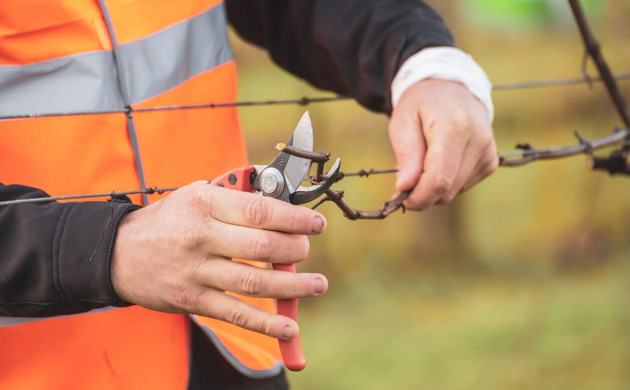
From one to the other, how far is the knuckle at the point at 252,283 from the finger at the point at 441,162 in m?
0.43

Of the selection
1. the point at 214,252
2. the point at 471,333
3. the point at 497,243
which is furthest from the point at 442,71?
the point at 497,243

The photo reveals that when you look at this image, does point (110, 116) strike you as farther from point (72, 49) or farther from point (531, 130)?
point (531, 130)

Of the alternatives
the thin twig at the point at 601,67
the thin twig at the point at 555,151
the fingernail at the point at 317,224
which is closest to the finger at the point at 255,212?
the fingernail at the point at 317,224

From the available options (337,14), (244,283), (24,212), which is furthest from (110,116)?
(337,14)

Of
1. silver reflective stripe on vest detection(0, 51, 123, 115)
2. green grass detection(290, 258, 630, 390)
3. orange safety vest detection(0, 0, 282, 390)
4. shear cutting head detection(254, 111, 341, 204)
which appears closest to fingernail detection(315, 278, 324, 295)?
shear cutting head detection(254, 111, 341, 204)

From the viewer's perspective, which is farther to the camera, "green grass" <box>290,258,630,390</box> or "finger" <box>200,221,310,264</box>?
"green grass" <box>290,258,630,390</box>

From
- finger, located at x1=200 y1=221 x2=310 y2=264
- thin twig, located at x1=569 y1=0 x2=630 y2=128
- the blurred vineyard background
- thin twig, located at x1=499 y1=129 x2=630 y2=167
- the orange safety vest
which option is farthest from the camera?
the blurred vineyard background

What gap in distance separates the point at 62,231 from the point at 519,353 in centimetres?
317

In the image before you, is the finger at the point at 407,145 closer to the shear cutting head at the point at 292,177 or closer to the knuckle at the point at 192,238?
the shear cutting head at the point at 292,177

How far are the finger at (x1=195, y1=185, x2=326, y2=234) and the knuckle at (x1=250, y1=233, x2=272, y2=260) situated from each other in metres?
0.01

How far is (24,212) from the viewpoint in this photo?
2.49 ft

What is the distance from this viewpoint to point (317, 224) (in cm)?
73

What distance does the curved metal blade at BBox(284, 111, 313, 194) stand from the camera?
2.63 feet

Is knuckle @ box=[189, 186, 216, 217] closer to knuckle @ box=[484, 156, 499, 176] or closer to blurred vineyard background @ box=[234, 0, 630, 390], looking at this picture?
knuckle @ box=[484, 156, 499, 176]
